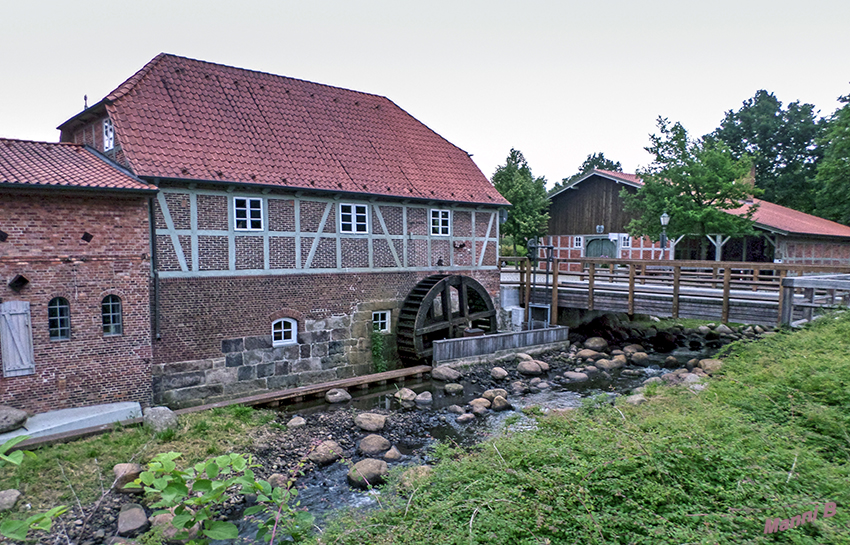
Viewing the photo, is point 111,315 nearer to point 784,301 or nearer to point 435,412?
point 435,412

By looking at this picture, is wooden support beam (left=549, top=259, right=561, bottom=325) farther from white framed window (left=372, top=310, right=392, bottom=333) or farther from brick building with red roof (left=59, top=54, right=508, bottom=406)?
white framed window (left=372, top=310, right=392, bottom=333)

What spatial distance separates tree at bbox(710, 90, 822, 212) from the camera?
3366cm

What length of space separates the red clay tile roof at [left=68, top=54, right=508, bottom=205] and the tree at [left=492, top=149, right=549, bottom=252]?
8475 millimetres

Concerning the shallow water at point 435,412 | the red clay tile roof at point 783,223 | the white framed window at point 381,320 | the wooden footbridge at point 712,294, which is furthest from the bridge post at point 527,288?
the red clay tile roof at point 783,223

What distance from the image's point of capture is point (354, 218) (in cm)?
1237

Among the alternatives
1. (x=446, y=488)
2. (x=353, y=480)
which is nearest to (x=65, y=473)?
(x=353, y=480)

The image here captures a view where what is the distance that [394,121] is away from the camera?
15.4 metres

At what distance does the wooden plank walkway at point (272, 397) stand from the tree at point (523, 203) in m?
13.1

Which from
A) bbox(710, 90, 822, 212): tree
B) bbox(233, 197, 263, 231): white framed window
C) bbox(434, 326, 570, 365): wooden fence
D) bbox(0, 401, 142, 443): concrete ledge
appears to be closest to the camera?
bbox(0, 401, 142, 443): concrete ledge

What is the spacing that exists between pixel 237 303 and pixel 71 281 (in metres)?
2.96

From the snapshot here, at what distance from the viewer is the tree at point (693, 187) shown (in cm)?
1659

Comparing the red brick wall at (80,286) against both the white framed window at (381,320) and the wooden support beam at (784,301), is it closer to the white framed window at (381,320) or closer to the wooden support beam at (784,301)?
the white framed window at (381,320)

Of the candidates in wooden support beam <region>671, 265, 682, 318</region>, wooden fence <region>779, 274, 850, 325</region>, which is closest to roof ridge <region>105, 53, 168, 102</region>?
wooden support beam <region>671, 265, 682, 318</region>

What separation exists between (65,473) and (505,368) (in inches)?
370
